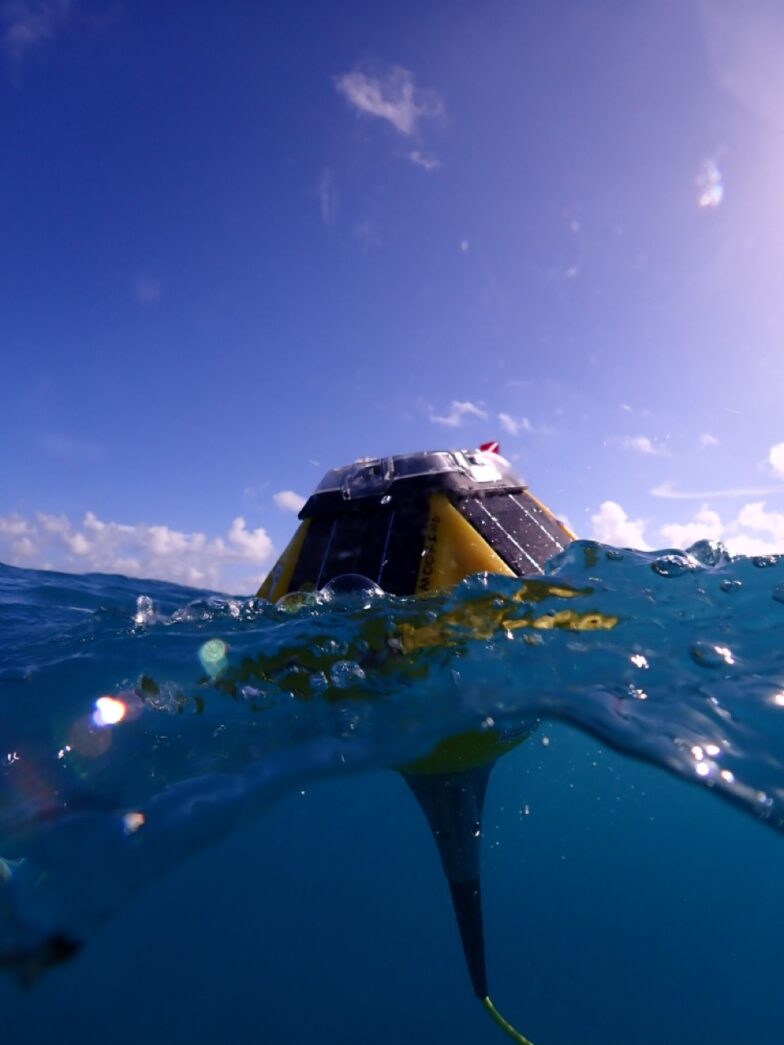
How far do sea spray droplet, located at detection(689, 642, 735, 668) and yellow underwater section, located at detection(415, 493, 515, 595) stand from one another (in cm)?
128

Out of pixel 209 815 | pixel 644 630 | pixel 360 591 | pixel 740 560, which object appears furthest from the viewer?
pixel 740 560

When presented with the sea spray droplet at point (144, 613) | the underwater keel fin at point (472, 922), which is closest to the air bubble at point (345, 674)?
the underwater keel fin at point (472, 922)

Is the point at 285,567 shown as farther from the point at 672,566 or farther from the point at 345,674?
the point at 672,566

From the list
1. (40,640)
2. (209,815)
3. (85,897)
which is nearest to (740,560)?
(209,815)

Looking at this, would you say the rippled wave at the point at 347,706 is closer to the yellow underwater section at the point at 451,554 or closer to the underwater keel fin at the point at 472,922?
the yellow underwater section at the point at 451,554

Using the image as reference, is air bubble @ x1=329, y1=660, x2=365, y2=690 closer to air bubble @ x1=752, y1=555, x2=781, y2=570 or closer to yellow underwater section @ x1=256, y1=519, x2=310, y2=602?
yellow underwater section @ x1=256, y1=519, x2=310, y2=602

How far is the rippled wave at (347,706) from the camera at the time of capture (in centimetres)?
312

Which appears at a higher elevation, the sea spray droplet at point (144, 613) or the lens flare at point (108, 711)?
the sea spray droplet at point (144, 613)

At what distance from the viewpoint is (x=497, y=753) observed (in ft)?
12.0

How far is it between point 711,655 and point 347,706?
90.0 inches

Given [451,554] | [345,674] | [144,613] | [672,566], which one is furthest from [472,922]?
[144,613]

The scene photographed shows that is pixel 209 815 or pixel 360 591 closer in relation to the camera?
pixel 209 815

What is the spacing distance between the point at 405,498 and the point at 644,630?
1781 mm

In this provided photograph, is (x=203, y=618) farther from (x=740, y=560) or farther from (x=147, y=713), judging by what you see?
(x=740, y=560)
